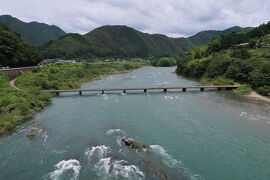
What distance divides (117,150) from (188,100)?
92.1 feet

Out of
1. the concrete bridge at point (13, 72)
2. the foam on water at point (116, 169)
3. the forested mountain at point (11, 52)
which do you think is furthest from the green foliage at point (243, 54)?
the forested mountain at point (11, 52)

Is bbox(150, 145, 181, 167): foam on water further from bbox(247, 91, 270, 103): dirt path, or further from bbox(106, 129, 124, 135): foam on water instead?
bbox(247, 91, 270, 103): dirt path

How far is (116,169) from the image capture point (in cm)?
1666

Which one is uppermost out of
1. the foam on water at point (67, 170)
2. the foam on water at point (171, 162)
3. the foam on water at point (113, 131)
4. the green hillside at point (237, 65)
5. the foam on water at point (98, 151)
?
the green hillside at point (237, 65)

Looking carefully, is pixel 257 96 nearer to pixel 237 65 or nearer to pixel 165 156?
pixel 237 65

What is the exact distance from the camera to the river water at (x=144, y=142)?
16625 millimetres

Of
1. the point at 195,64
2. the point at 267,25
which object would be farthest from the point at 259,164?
the point at 267,25

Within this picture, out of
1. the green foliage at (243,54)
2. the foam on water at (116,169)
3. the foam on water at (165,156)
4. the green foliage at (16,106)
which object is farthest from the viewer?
the green foliage at (243,54)

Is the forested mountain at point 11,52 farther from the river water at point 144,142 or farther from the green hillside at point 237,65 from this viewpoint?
the green hillside at point 237,65

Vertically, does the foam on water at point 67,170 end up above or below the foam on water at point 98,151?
below

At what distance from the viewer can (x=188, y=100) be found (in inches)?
1686

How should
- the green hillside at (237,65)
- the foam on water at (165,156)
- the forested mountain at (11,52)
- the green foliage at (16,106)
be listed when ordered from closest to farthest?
1. the foam on water at (165,156)
2. the green foliage at (16,106)
3. the green hillside at (237,65)
4. the forested mountain at (11,52)

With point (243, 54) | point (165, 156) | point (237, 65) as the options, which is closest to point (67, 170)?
point (165, 156)

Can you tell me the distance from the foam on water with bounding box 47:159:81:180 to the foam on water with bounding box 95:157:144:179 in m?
2.02
